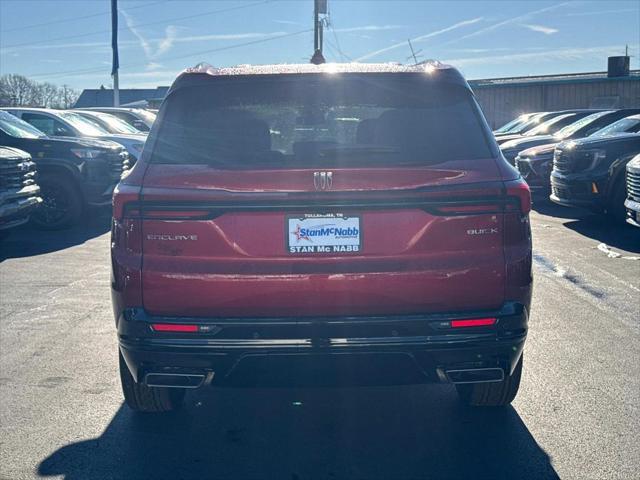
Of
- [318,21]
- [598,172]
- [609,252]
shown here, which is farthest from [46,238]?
[318,21]

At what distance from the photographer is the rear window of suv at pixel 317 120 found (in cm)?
386

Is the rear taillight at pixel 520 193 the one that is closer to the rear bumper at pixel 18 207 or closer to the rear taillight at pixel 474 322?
the rear taillight at pixel 474 322

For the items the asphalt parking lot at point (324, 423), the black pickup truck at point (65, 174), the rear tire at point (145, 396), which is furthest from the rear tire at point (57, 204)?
the rear tire at point (145, 396)

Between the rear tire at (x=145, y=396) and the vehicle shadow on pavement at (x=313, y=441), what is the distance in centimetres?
9

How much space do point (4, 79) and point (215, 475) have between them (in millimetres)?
55243

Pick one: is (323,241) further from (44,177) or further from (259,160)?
(44,177)

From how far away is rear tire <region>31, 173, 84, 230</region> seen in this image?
1257 cm

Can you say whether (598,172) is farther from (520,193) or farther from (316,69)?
(520,193)

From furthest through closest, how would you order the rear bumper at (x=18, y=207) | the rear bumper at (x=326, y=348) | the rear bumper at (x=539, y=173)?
the rear bumper at (x=539, y=173) → the rear bumper at (x=18, y=207) → the rear bumper at (x=326, y=348)

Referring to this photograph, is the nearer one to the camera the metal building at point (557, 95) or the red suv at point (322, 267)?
the red suv at point (322, 267)

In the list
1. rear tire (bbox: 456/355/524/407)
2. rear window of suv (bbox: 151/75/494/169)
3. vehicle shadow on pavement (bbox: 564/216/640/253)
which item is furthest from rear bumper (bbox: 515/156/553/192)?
rear window of suv (bbox: 151/75/494/169)

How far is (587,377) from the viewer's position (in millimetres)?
5184

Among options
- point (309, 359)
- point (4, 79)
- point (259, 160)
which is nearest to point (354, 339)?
point (309, 359)

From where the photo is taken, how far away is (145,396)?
14.4 feet
